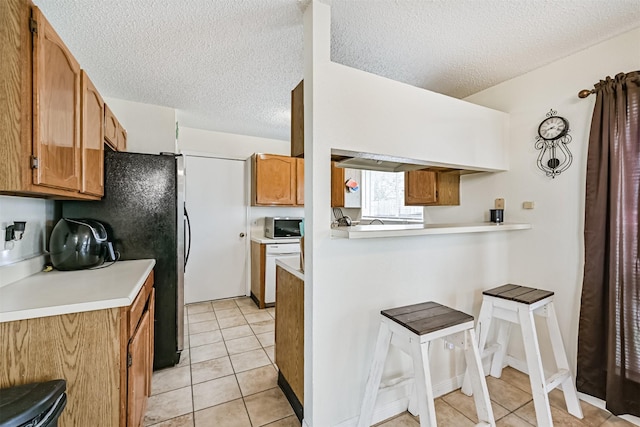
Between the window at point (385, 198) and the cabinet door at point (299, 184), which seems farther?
the cabinet door at point (299, 184)

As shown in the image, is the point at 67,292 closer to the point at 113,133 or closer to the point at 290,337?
the point at 290,337

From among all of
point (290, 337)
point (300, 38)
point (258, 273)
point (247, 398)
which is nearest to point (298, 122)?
point (300, 38)

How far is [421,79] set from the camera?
2.32 m

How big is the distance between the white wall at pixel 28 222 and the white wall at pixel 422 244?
1.53m

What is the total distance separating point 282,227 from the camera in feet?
12.6

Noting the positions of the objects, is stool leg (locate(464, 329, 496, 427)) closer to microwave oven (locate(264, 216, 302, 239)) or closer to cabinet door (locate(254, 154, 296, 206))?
microwave oven (locate(264, 216, 302, 239))

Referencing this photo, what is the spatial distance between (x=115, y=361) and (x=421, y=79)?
8.95 feet

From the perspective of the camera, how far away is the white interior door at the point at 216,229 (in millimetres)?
3789

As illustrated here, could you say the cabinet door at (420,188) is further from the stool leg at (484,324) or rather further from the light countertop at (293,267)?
the light countertop at (293,267)

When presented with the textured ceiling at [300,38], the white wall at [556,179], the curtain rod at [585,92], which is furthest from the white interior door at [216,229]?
the curtain rod at [585,92]

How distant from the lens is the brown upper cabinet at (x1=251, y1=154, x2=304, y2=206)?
12.6ft

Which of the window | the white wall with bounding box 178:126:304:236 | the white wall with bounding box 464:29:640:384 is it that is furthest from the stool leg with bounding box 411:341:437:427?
the white wall with bounding box 178:126:304:236

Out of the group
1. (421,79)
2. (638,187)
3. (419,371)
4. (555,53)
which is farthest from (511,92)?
(419,371)

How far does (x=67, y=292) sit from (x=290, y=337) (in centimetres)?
120
